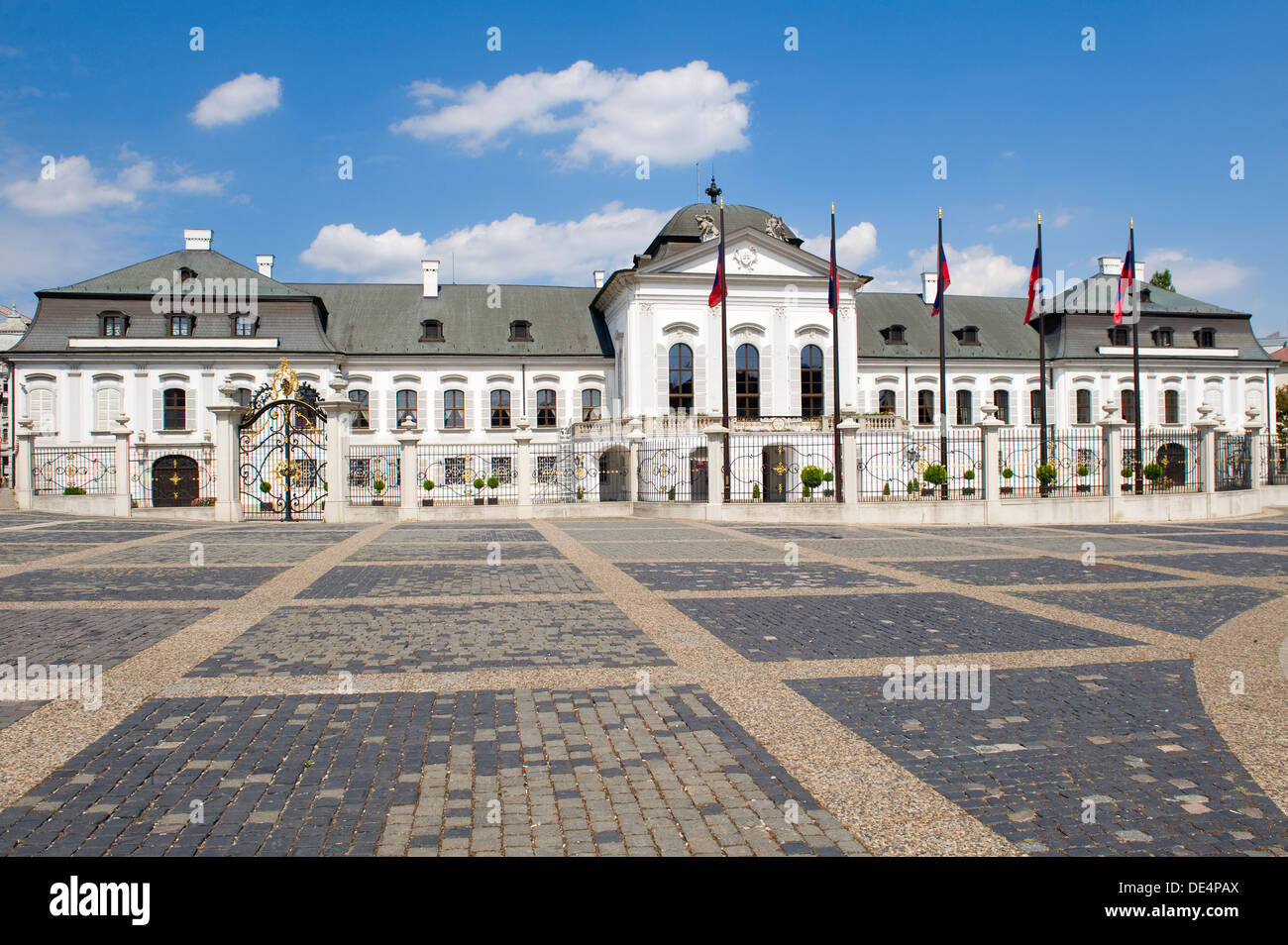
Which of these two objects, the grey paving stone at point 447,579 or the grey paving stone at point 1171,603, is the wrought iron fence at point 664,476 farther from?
the grey paving stone at point 1171,603

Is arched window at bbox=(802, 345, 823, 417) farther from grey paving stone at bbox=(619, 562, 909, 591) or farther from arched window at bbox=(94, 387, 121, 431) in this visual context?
arched window at bbox=(94, 387, 121, 431)

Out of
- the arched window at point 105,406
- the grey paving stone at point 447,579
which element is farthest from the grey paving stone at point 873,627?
the arched window at point 105,406

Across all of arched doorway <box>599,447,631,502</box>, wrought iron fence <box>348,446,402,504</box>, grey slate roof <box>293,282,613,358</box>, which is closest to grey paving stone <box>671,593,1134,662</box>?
wrought iron fence <box>348,446,402,504</box>

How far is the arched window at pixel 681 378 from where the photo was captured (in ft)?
133

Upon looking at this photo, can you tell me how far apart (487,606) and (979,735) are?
5.30m

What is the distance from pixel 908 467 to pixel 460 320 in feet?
92.9

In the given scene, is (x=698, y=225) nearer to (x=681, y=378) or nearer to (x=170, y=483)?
(x=681, y=378)

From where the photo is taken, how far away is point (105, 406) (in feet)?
133

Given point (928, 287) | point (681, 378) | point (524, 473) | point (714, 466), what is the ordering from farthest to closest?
point (928, 287), point (681, 378), point (524, 473), point (714, 466)

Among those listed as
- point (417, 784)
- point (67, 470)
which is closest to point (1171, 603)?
point (417, 784)

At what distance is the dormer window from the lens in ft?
133

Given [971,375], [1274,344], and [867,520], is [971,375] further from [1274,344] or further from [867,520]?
[1274,344]
